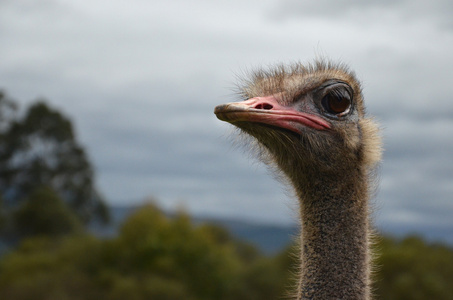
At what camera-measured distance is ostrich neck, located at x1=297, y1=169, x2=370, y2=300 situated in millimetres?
3627

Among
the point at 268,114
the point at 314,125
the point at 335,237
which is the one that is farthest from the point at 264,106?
the point at 335,237

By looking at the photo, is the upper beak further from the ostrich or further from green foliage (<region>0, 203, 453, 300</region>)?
green foliage (<region>0, 203, 453, 300</region>)

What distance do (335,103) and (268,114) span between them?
1.56 feet

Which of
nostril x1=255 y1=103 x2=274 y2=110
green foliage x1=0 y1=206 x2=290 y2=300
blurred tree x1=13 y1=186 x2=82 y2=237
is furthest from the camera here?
blurred tree x1=13 y1=186 x2=82 y2=237

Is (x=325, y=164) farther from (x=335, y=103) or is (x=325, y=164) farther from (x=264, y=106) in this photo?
(x=264, y=106)

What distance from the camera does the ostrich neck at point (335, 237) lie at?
363 centimetres

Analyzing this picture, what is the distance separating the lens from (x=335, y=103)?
12.7ft

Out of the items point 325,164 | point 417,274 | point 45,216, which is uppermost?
point 45,216

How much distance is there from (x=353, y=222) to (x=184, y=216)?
31.5 metres

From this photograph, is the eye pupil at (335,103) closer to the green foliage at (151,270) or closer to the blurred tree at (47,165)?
the green foliage at (151,270)

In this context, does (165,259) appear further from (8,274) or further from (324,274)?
(324,274)

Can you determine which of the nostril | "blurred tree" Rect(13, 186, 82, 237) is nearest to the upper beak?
the nostril

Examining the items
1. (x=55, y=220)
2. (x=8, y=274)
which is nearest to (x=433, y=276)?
(x=8, y=274)

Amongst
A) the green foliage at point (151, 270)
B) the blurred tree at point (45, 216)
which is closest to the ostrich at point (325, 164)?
the green foliage at point (151, 270)
